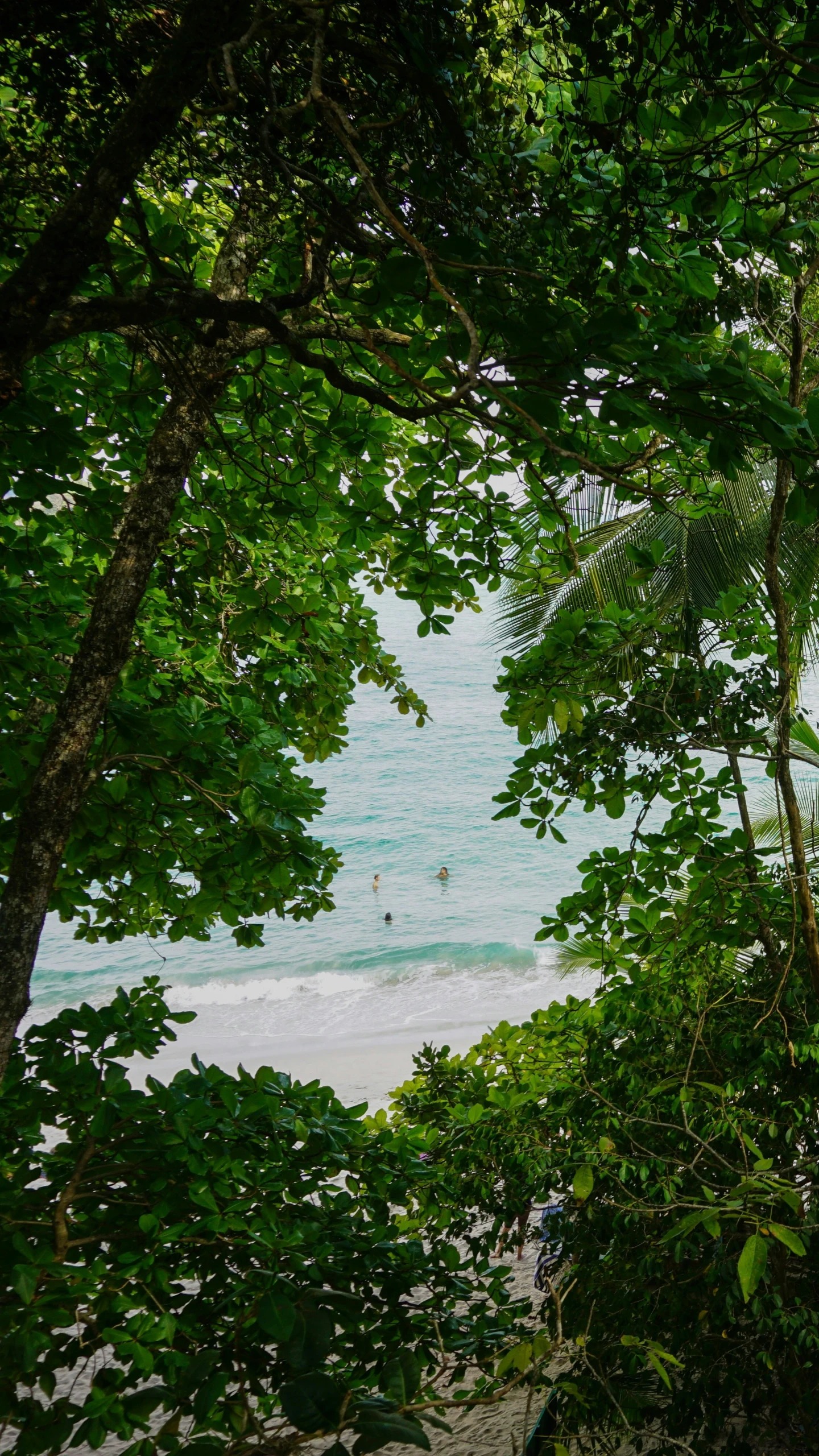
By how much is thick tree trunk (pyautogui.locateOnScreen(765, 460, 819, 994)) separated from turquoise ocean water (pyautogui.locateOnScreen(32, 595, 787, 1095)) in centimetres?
630

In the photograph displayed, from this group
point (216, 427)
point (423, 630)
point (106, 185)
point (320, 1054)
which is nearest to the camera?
point (106, 185)

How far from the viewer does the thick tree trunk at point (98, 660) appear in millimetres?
2117

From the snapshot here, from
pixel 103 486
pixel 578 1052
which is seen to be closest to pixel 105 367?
pixel 103 486

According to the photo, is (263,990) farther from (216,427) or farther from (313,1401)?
(313,1401)

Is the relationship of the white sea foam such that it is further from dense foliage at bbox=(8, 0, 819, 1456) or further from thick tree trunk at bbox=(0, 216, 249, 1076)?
thick tree trunk at bbox=(0, 216, 249, 1076)

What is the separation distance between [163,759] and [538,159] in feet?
5.14

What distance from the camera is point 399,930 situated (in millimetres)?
17906

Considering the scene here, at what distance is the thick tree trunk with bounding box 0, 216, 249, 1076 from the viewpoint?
212 centimetres

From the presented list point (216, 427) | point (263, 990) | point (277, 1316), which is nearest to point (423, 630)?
point (216, 427)

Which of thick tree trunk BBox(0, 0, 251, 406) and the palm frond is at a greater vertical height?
thick tree trunk BBox(0, 0, 251, 406)

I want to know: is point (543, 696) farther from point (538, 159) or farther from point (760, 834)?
point (760, 834)

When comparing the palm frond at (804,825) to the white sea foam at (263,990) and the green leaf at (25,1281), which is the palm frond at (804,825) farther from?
the white sea foam at (263,990)

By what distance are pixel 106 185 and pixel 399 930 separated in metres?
17.1

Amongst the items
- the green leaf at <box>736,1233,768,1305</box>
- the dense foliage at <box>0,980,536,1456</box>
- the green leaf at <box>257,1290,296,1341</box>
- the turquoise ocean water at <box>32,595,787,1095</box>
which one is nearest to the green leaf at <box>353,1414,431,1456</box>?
the dense foliage at <box>0,980,536,1456</box>
